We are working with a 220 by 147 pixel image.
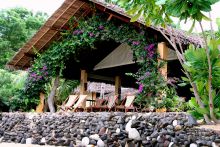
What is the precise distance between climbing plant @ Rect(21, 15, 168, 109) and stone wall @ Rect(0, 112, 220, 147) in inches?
107

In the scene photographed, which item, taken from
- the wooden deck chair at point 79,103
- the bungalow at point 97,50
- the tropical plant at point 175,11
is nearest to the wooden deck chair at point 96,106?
the wooden deck chair at point 79,103

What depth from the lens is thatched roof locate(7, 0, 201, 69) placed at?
9.70m

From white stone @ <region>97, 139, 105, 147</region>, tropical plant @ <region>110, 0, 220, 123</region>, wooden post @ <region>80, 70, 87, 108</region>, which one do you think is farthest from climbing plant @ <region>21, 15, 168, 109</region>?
tropical plant @ <region>110, 0, 220, 123</region>

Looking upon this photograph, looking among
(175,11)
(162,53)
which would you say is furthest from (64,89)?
(175,11)

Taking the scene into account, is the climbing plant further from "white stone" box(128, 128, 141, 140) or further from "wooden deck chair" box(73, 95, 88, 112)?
"white stone" box(128, 128, 141, 140)

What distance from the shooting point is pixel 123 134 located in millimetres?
5070

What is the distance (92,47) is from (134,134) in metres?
5.51

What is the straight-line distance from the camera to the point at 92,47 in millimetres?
10078

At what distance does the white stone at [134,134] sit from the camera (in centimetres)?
491

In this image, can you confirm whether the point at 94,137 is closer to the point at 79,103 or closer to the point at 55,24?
the point at 79,103

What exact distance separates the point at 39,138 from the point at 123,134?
2208mm

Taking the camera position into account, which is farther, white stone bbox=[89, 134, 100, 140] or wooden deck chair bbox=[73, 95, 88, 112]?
wooden deck chair bbox=[73, 95, 88, 112]

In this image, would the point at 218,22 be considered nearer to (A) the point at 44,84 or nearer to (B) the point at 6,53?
(A) the point at 44,84

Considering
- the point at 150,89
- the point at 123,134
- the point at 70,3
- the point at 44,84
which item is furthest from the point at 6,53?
the point at 123,134
